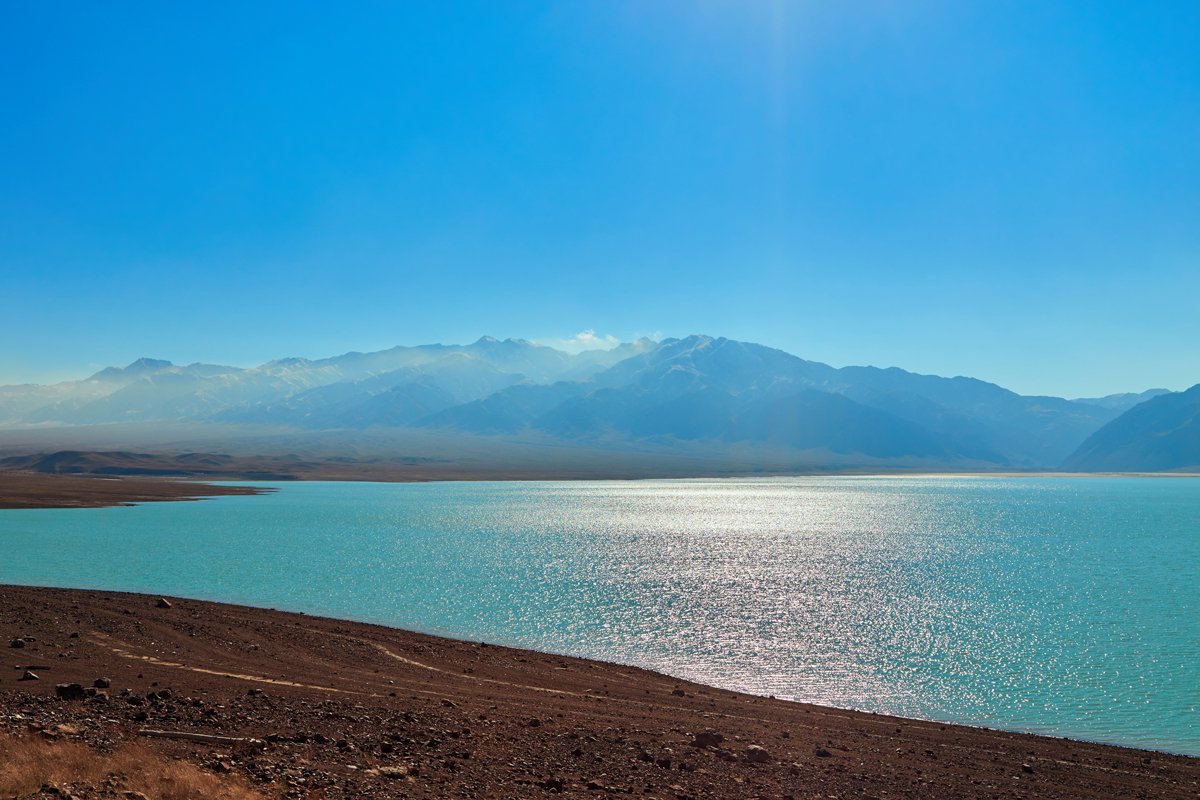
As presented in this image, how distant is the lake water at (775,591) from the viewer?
31.3 metres

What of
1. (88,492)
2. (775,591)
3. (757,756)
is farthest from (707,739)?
(88,492)

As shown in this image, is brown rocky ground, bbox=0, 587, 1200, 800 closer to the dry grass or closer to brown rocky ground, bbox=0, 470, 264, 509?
the dry grass

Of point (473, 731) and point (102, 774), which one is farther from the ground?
point (102, 774)

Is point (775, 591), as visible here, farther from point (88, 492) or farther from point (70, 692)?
point (88, 492)

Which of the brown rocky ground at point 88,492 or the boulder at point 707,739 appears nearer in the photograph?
the boulder at point 707,739

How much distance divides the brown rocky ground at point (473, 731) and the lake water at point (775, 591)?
18.4 ft

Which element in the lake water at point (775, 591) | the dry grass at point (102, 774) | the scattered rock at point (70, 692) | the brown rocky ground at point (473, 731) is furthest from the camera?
the lake water at point (775, 591)

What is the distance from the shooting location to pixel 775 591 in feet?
171

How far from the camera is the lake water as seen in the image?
103 ft

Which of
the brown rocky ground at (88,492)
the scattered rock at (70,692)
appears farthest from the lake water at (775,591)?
the scattered rock at (70,692)

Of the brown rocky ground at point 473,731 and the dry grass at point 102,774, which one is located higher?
the dry grass at point 102,774

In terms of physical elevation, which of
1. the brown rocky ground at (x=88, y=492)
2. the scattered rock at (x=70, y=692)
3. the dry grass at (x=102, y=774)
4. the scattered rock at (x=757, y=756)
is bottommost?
the brown rocky ground at (x=88, y=492)

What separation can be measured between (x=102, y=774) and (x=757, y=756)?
41.7 ft

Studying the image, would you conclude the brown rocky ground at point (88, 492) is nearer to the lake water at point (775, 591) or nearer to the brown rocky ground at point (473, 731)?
the lake water at point (775, 591)
